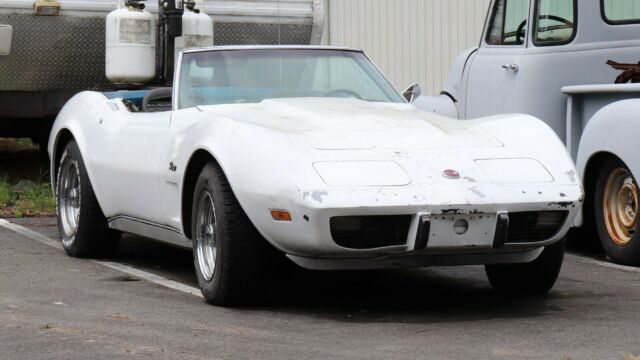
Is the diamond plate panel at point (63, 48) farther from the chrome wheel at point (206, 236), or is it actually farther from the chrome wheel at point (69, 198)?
the chrome wheel at point (206, 236)

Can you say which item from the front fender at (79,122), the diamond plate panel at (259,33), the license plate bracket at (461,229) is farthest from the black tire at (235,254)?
the diamond plate panel at (259,33)

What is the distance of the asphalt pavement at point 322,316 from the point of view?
568cm

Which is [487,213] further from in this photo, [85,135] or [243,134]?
[85,135]

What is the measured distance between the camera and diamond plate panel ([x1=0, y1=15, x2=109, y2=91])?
12531mm

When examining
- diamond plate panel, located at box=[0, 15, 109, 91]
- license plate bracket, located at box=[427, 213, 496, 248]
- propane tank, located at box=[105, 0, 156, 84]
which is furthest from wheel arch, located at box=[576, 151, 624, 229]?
diamond plate panel, located at box=[0, 15, 109, 91]

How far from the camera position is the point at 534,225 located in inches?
259

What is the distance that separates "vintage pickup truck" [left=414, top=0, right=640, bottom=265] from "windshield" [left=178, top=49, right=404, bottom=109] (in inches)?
58.5

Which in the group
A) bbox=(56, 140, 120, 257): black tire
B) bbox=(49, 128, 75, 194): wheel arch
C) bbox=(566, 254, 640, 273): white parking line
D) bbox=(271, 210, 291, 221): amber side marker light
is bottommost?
bbox=(566, 254, 640, 273): white parking line

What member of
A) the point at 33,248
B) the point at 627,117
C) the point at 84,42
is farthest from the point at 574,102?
the point at 84,42

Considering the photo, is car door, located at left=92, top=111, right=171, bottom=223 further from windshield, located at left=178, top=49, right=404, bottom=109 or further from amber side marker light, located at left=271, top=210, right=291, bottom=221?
amber side marker light, located at left=271, top=210, right=291, bottom=221

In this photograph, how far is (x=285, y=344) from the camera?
5824 millimetres

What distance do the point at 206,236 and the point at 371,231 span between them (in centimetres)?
109

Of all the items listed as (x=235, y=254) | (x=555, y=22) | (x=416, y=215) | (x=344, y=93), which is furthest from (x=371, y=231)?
(x=555, y=22)

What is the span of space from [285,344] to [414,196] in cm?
97
